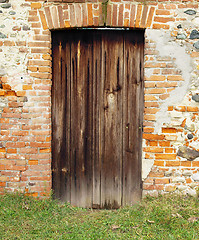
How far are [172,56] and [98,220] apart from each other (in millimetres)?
2313

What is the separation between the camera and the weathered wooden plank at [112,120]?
329 centimetres

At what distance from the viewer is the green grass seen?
2545mm

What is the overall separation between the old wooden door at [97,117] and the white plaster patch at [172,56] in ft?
Answer: 0.86

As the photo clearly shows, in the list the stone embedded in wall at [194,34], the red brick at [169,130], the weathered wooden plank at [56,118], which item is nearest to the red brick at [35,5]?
the weathered wooden plank at [56,118]

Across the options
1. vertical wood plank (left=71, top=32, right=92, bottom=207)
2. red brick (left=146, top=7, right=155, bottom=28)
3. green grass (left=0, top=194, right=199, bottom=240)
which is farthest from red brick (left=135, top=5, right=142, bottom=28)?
green grass (left=0, top=194, right=199, bottom=240)

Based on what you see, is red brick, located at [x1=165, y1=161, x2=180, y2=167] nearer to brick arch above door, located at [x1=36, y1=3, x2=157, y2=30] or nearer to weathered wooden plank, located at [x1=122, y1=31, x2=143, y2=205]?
weathered wooden plank, located at [x1=122, y1=31, x2=143, y2=205]

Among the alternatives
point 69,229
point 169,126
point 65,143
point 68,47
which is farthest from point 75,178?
point 68,47

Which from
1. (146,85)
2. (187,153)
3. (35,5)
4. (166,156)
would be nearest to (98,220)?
(166,156)

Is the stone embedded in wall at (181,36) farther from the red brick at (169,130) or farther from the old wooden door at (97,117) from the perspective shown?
the red brick at (169,130)

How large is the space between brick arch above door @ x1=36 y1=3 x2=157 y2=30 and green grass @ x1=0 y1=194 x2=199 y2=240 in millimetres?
2325

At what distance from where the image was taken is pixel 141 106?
3.29 metres

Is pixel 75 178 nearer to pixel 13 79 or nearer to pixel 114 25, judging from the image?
pixel 13 79

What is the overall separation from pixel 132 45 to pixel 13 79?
169 cm

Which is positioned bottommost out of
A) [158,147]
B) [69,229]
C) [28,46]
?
[69,229]
